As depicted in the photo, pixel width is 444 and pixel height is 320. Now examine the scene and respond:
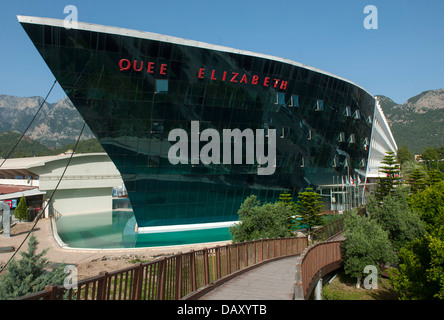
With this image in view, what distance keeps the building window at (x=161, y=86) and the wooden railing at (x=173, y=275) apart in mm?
13250

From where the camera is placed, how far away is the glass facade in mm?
21484

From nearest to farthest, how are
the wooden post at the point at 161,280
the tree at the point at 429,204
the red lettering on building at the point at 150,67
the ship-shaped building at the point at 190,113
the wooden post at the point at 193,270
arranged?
the wooden post at the point at 161,280, the wooden post at the point at 193,270, the ship-shaped building at the point at 190,113, the red lettering on building at the point at 150,67, the tree at the point at 429,204

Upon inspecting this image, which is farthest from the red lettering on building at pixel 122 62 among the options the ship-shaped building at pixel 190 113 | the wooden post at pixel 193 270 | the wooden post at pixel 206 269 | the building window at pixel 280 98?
the wooden post at pixel 193 270

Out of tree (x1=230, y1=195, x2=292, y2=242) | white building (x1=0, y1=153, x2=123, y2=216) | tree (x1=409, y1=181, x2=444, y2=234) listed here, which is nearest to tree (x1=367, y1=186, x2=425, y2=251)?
tree (x1=409, y1=181, x2=444, y2=234)

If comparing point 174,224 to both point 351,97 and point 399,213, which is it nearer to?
point 399,213

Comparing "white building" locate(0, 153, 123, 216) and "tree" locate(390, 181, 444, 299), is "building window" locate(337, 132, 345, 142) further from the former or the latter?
"white building" locate(0, 153, 123, 216)

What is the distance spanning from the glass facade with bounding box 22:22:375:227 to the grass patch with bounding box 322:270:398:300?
1131 centimetres

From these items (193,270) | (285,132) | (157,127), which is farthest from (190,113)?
(193,270)

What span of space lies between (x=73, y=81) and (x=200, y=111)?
28.3 feet

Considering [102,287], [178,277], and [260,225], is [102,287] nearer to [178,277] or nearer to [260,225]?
[178,277]

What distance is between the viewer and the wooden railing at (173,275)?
18.4 ft

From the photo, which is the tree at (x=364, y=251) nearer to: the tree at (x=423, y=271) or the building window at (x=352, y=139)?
the tree at (x=423, y=271)

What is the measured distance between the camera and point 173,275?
322 inches
